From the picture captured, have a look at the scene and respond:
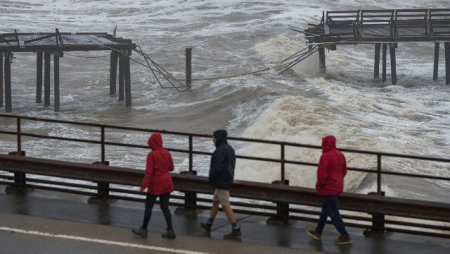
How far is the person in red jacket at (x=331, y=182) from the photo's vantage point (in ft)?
31.4

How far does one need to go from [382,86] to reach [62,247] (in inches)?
1290

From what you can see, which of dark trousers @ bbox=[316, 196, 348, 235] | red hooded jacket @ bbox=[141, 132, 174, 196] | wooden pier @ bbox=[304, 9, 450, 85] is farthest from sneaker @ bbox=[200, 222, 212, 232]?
wooden pier @ bbox=[304, 9, 450, 85]

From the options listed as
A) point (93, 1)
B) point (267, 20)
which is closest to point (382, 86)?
point (267, 20)

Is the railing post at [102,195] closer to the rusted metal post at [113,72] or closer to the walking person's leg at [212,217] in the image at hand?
the walking person's leg at [212,217]

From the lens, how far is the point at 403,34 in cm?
3922

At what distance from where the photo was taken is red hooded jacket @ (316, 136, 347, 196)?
957cm

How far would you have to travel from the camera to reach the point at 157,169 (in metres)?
9.65

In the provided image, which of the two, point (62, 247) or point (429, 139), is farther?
point (429, 139)

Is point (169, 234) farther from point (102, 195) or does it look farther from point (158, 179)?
point (102, 195)

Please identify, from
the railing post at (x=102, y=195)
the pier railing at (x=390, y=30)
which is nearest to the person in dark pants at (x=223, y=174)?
the railing post at (x=102, y=195)

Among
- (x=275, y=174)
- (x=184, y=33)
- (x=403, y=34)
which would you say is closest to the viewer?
(x=275, y=174)

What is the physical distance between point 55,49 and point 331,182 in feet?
85.4

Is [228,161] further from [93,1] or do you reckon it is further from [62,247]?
[93,1]

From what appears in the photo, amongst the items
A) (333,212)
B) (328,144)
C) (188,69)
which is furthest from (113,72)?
(333,212)
